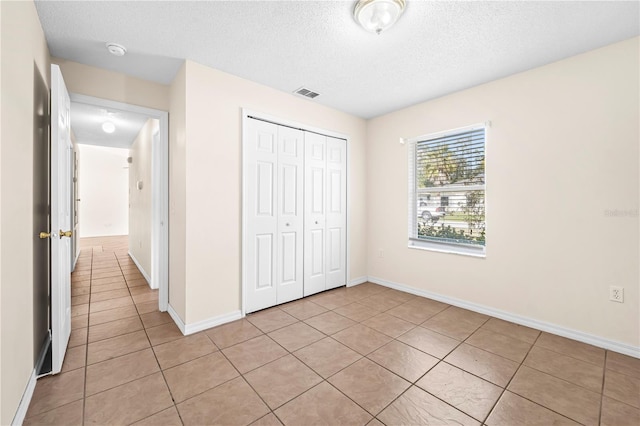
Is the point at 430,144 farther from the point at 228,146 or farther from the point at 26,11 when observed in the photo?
the point at 26,11

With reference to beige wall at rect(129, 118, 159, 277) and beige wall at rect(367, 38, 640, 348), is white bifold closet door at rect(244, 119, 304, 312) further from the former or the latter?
beige wall at rect(367, 38, 640, 348)

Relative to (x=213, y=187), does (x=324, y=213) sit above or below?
below

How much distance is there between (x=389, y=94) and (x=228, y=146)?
1.94 meters

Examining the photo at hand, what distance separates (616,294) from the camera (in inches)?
89.5

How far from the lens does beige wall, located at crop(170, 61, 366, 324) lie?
2584 millimetres

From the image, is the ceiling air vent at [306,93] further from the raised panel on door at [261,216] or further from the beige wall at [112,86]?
the beige wall at [112,86]

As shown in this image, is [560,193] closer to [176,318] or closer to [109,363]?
[176,318]

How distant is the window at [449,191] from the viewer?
10.3 ft

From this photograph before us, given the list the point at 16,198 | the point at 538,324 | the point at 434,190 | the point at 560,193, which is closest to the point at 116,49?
the point at 16,198

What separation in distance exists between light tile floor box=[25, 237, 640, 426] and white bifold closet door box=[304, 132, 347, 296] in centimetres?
79

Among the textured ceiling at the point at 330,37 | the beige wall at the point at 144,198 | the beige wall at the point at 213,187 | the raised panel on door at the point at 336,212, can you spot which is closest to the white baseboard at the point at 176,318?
the beige wall at the point at 213,187

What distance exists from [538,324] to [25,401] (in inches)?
153

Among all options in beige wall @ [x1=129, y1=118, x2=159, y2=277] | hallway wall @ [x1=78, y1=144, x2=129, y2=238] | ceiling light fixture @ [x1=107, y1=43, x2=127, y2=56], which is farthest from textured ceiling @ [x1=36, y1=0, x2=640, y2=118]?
hallway wall @ [x1=78, y1=144, x2=129, y2=238]

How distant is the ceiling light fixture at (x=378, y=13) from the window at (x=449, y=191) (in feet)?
5.78
